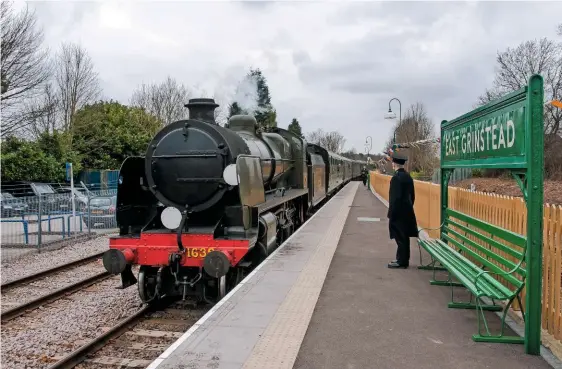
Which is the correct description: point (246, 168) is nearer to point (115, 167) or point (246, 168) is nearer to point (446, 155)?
point (446, 155)

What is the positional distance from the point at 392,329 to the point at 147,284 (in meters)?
3.88

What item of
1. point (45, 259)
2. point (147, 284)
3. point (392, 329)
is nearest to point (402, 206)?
point (392, 329)

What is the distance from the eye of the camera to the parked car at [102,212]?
53.5 feet

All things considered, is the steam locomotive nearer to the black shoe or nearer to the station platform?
the station platform

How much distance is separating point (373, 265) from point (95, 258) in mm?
6973

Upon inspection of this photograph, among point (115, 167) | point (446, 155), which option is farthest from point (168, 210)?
point (115, 167)

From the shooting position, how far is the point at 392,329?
15.9 ft

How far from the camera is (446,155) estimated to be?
753 cm

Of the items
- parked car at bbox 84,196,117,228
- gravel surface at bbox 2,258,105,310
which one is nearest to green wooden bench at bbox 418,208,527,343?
gravel surface at bbox 2,258,105,310

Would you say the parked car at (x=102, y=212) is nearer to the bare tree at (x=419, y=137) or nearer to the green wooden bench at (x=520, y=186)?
the green wooden bench at (x=520, y=186)

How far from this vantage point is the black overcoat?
Answer: 24.3 feet

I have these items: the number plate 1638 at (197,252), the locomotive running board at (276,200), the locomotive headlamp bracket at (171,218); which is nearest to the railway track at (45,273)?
the locomotive headlamp bracket at (171,218)

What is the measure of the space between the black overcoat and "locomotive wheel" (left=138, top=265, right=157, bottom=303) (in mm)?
3670

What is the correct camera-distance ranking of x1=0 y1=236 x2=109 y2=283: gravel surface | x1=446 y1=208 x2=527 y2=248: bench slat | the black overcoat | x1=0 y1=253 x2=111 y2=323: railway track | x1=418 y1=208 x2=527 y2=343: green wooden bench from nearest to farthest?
x1=418 y1=208 x2=527 y2=343: green wooden bench → x1=446 y1=208 x2=527 y2=248: bench slat → x1=0 y1=253 x2=111 y2=323: railway track → the black overcoat → x1=0 y1=236 x2=109 y2=283: gravel surface
